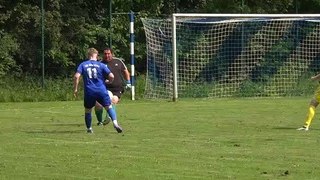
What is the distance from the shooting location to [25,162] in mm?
12836

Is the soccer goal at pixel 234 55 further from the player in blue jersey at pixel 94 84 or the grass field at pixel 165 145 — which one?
the player in blue jersey at pixel 94 84

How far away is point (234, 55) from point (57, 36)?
6.71 meters

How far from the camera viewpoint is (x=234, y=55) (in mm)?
34656

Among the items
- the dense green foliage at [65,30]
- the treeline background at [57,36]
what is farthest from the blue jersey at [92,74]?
the dense green foliage at [65,30]

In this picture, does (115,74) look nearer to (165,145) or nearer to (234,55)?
(165,145)

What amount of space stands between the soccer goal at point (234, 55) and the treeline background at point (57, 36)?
1682 millimetres

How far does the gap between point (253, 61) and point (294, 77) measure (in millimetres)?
1742

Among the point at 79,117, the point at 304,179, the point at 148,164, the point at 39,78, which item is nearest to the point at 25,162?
the point at 148,164

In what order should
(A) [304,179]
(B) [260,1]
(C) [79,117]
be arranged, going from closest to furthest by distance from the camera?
(A) [304,179] → (C) [79,117] → (B) [260,1]

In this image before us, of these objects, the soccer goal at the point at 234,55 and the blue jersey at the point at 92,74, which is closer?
the blue jersey at the point at 92,74

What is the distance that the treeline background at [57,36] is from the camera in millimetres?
33250

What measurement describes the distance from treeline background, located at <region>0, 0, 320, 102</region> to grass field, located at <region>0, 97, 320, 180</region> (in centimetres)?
880

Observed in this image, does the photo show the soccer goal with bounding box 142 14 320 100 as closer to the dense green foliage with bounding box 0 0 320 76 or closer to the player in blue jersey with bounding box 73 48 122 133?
the dense green foliage with bounding box 0 0 320 76

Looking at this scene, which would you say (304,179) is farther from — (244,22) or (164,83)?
(244,22)
